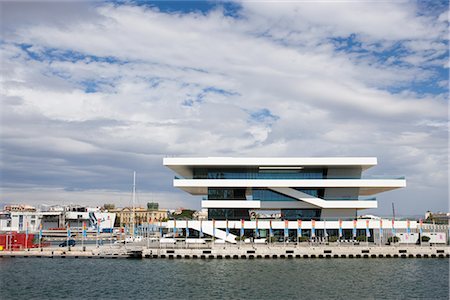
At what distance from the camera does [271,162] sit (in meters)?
73.8

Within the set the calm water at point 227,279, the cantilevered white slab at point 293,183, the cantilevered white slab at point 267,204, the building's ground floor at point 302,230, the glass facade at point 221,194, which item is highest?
the cantilevered white slab at point 293,183

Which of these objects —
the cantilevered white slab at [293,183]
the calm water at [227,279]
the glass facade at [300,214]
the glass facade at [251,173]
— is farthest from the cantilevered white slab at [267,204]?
the calm water at [227,279]

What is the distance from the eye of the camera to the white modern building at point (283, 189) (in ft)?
243

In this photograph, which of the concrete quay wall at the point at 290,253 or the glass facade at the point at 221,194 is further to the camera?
the glass facade at the point at 221,194

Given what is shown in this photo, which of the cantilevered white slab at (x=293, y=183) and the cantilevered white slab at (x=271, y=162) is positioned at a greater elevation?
the cantilevered white slab at (x=271, y=162)

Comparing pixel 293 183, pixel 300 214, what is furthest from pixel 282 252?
pixel 293 183

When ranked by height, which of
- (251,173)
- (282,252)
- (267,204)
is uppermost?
(251,173)

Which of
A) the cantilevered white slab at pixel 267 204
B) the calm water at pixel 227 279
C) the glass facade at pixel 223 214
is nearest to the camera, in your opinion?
the calm water at pixel 227 279

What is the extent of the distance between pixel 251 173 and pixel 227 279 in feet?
95.1

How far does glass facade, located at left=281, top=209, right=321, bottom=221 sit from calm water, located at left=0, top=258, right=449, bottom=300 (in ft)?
44.1

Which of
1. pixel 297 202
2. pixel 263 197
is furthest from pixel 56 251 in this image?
pixel 297 202

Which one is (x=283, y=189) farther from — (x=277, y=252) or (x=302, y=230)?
(x=277, y=252)

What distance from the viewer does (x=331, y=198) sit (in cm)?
7644

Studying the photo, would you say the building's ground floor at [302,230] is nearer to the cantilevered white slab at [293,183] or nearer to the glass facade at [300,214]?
the glass facade at [300,214]
